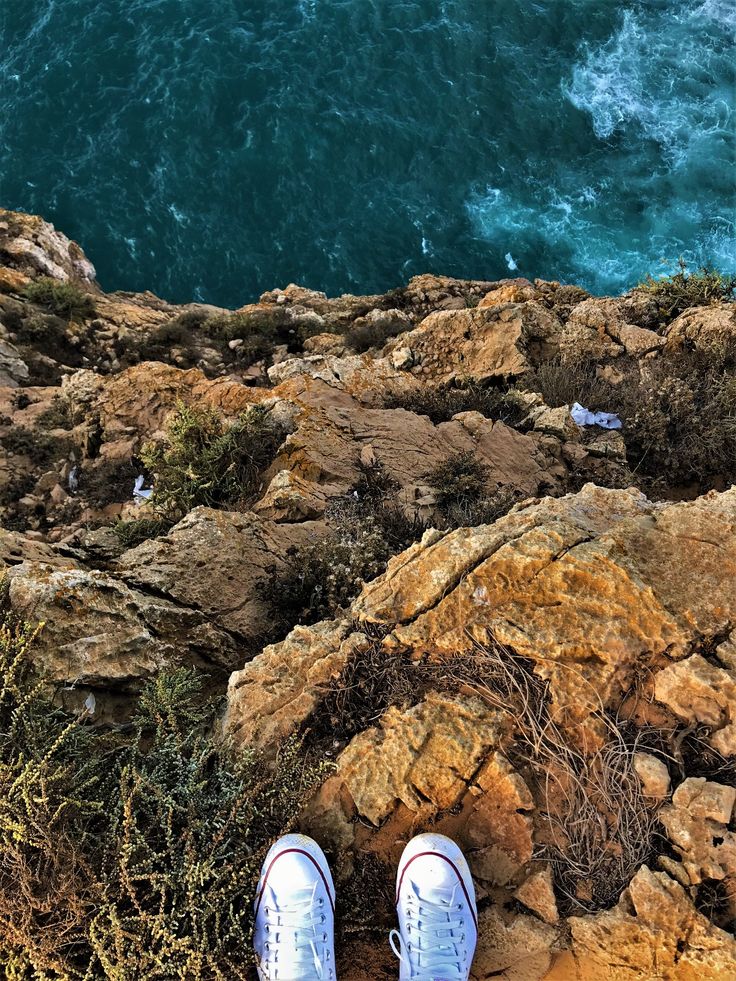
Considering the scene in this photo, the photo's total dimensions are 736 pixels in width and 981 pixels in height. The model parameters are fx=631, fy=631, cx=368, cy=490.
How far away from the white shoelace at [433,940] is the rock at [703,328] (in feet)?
24.7

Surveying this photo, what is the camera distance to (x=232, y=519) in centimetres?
529

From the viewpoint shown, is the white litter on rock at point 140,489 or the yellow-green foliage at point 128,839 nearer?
the yellow-green foliage at point 128,839

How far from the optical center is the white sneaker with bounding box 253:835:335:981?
3012mm

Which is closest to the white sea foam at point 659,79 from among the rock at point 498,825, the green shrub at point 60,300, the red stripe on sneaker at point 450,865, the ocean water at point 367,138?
the ocean water at point 367,138

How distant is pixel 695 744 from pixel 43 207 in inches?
1115

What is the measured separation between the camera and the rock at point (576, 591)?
11.0 feet

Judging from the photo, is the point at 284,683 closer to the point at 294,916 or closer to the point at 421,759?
the point at 421,759

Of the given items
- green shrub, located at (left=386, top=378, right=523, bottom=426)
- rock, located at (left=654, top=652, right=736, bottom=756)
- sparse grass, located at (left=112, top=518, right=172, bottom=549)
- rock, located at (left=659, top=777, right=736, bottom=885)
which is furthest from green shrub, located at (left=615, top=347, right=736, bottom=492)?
sparse grass, located at (left=112, top=518, right=172, bottom=549)

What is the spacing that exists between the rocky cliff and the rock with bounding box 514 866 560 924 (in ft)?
0.04

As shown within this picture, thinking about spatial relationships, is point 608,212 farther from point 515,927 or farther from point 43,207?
point 515,927

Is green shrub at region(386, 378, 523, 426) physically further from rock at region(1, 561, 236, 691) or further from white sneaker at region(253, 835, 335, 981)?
white sneaker at region(253, 835, 335, 981)

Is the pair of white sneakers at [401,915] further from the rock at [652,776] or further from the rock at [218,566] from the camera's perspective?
the rock at [218,566]

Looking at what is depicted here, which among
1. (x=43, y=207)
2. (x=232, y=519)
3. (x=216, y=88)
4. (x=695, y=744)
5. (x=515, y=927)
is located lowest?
(x=515, y=927)

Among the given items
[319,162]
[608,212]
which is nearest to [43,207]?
[319,162]
